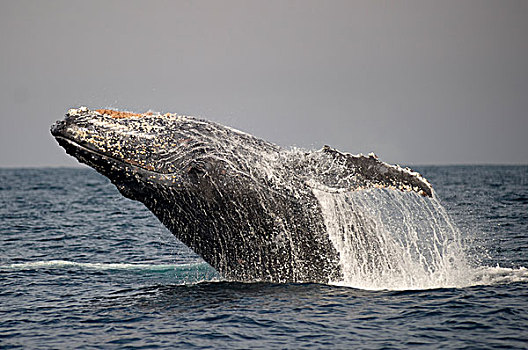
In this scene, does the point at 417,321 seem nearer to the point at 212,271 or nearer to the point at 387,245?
the point at 387,245

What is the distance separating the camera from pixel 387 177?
10.2m

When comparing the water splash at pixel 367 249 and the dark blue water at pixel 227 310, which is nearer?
the dark blue water at pixel 227 310

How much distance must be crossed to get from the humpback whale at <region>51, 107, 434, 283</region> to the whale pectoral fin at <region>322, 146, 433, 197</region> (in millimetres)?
17

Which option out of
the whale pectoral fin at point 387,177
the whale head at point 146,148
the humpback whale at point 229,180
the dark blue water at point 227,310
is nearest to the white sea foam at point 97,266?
the dark blue water at point 227,310

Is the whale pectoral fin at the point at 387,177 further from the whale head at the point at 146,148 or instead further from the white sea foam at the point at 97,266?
the white sea foam at the point at 97,266

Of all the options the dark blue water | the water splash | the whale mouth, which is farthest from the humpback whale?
the dark blue water

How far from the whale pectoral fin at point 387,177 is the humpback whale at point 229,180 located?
17mm

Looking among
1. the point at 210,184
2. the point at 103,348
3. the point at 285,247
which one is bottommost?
the point at 103,348

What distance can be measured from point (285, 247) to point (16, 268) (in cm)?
752

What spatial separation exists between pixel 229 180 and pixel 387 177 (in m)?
2.65

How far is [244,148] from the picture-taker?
1048 cm

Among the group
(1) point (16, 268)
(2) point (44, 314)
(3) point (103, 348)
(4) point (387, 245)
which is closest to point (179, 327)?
(3) point (103, 348)

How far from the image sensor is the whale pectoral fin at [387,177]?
10.2 metres

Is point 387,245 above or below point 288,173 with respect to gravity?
below
